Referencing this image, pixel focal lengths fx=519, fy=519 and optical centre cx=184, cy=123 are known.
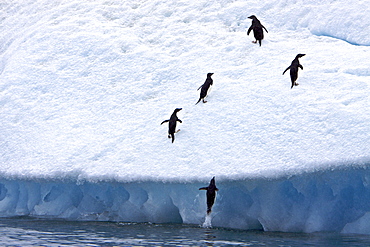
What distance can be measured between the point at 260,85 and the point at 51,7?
664 centimetres

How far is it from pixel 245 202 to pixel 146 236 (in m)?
1.67

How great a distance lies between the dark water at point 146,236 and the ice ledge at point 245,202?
322 millimetres

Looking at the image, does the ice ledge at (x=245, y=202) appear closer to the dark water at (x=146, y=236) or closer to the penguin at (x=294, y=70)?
the dark water at (x=146, y=236)

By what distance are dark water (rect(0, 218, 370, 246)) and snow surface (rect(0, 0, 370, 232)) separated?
549 millimetres

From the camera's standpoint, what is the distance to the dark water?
5.54m

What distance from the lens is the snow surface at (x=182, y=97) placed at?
7145 mm

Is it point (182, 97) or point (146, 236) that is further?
point (182, 97)

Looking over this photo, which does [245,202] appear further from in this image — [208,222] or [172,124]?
[172,124]

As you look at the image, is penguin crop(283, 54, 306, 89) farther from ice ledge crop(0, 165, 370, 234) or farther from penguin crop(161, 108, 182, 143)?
ice ledge crop(0, 165, 370, 234)

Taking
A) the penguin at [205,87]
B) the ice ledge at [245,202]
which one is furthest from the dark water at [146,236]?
the penguin at [205,87]

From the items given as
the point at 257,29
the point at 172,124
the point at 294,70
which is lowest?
the point at 172,124

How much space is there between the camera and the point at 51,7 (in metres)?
12.8

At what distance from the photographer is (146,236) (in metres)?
6.12

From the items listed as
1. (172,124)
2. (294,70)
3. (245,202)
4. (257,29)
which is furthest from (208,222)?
(257,29)
